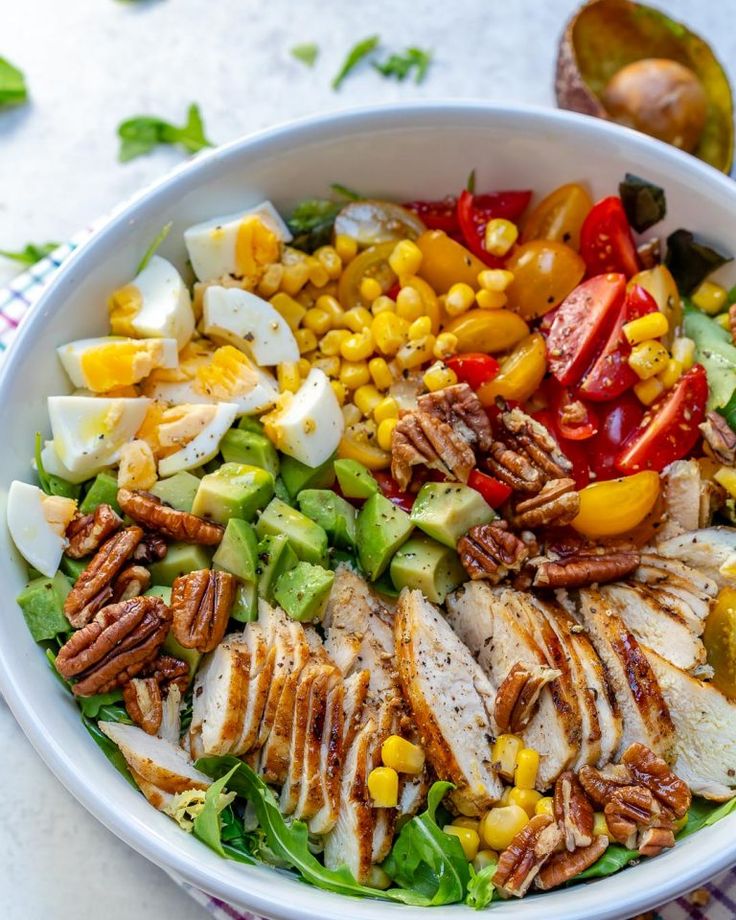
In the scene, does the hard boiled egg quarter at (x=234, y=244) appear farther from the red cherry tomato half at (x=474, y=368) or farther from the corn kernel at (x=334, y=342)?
the red cherry tomato half at (x=474, y=368)

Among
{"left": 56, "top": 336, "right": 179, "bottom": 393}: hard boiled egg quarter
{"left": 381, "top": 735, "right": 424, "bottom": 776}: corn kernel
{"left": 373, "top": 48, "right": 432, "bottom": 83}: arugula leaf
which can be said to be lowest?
{"left": 381, "top": 735, "right": 424, "bottom": 776}: corn kernel

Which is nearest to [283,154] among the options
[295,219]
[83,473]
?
[295,219]

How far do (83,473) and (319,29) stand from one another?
2.49 meters

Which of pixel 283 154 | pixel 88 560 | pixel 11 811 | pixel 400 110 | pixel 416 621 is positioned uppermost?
pixel 400 110

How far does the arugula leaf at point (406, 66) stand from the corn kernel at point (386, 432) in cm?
188

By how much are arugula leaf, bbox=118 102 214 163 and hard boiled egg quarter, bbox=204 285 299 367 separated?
1.13 metres

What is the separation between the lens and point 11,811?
3207 millimetres

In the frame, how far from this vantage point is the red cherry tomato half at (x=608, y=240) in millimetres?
3500

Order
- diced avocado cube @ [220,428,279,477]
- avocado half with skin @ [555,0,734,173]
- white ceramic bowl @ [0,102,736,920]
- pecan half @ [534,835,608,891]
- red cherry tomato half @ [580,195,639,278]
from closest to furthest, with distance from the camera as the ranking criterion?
white ceramic bowl @ [0,102,736,920], pecan half @ [534,835,608,891], diced avocado cube @ [220,428,279,477], red cherry tomato half @ [580,195,639,278], avocado half with skin @ [555,0,734,173]

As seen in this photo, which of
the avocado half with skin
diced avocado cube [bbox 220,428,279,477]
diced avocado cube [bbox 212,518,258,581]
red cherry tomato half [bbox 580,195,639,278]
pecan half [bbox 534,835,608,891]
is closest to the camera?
pecan half [bbox 534,835,608,891]

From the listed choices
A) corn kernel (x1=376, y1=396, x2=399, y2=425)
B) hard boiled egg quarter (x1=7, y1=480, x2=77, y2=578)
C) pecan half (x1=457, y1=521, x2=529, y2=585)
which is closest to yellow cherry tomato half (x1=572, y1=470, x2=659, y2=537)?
pecan half (x1=457, y1=521, x2=529, y2=585)

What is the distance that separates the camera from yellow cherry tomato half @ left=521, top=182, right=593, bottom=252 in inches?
140

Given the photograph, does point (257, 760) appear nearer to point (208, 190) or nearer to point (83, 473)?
point (83, 473)

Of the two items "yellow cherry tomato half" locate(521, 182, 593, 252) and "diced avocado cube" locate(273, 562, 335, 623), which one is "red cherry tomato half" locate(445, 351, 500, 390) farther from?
"diced avocado cube" locate(273, 562, 335, 623)
